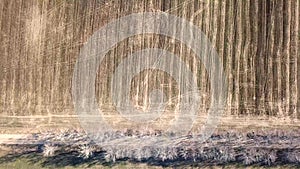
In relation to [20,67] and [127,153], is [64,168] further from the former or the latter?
[20,67]

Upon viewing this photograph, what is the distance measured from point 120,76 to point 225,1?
298 cm

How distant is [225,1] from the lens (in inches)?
449

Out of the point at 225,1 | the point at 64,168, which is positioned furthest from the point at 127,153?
the point at 225,1

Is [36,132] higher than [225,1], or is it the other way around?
[225,1]

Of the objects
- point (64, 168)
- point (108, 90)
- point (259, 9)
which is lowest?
point (64, 168)

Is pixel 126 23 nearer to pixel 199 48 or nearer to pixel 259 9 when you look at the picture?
pixel 199 48

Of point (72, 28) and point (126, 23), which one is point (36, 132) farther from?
point (126, 23)

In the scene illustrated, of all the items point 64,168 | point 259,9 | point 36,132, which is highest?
point 259,9

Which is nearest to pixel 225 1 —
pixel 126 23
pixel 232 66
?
pixel 232 66

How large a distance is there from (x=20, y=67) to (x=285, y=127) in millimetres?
6274

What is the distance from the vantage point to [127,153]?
11141 mm

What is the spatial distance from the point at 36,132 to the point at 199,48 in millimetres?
4234

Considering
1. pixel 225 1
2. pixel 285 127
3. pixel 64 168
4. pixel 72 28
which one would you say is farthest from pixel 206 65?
pixel 64 168

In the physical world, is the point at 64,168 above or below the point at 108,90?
below
